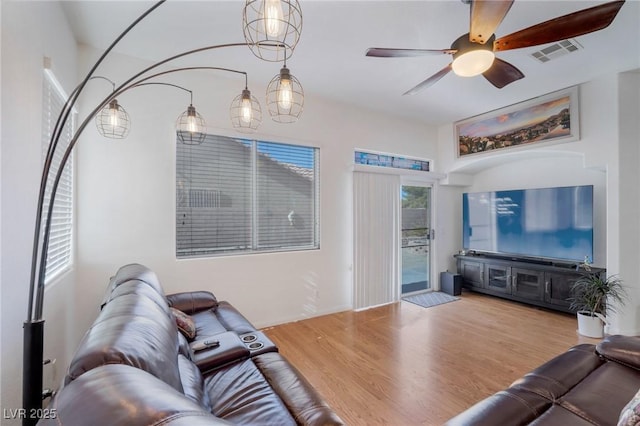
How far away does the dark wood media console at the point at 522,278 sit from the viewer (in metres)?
3.89

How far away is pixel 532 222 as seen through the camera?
14.4 feet

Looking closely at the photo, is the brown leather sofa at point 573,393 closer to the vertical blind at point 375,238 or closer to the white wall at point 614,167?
the white wall at point 614,167

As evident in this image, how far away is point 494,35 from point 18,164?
9.86ft

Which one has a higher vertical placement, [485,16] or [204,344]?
[485,16]

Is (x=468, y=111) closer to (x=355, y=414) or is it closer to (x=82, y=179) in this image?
(x=355, y=414)

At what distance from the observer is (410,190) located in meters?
5.11

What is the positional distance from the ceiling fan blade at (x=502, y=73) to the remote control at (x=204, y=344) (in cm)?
295

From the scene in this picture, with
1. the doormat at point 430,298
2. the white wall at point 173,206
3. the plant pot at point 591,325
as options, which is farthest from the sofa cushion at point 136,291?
the plant pot at point 591,325

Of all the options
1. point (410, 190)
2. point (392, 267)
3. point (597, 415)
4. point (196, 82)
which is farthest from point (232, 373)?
point (410, 190)

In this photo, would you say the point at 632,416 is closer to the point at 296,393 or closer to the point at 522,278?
the point at 296,393

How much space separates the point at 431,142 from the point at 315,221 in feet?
9.22

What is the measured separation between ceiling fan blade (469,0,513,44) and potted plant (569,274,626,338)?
3.21 m

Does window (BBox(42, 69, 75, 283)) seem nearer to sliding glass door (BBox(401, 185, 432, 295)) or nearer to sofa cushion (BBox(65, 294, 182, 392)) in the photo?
sofa cushion (BBox(65, 294, 182, 392))

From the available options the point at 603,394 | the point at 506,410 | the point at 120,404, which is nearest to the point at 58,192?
the point at 120,404
